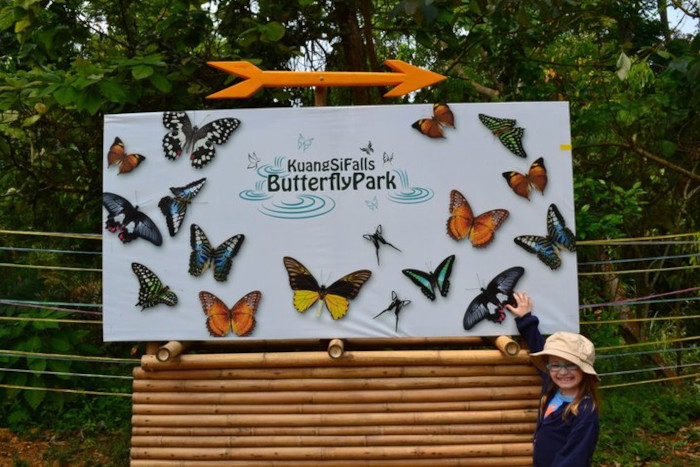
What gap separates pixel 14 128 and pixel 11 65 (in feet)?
3.50

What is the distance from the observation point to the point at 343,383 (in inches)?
183

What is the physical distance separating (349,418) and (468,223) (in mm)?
1286

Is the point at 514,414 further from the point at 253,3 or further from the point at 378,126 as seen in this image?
the point at 253,3

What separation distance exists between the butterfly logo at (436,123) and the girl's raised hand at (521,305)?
100cm

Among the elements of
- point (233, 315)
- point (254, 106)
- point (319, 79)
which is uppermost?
point (254, 106)

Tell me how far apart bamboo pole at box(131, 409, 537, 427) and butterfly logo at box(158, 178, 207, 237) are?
3.51ft

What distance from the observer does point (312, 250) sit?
15.2ft

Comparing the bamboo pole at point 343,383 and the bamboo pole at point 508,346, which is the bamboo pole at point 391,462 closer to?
the bamboo pole at point 343,383

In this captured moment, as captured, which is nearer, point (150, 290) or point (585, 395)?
point (585, 395)

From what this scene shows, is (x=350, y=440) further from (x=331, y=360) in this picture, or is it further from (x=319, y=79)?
(x=319, y=79)

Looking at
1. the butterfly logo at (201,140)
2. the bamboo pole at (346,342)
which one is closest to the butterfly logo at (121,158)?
the butterfly logo at (201,140)

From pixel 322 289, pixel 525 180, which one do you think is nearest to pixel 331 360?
pixel 322 289

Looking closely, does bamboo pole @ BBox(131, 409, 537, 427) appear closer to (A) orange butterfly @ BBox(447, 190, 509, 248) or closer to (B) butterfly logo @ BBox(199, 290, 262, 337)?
(B) butterfly logo @ BBox(199, 290, 262, 337)

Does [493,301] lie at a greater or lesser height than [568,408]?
greater
